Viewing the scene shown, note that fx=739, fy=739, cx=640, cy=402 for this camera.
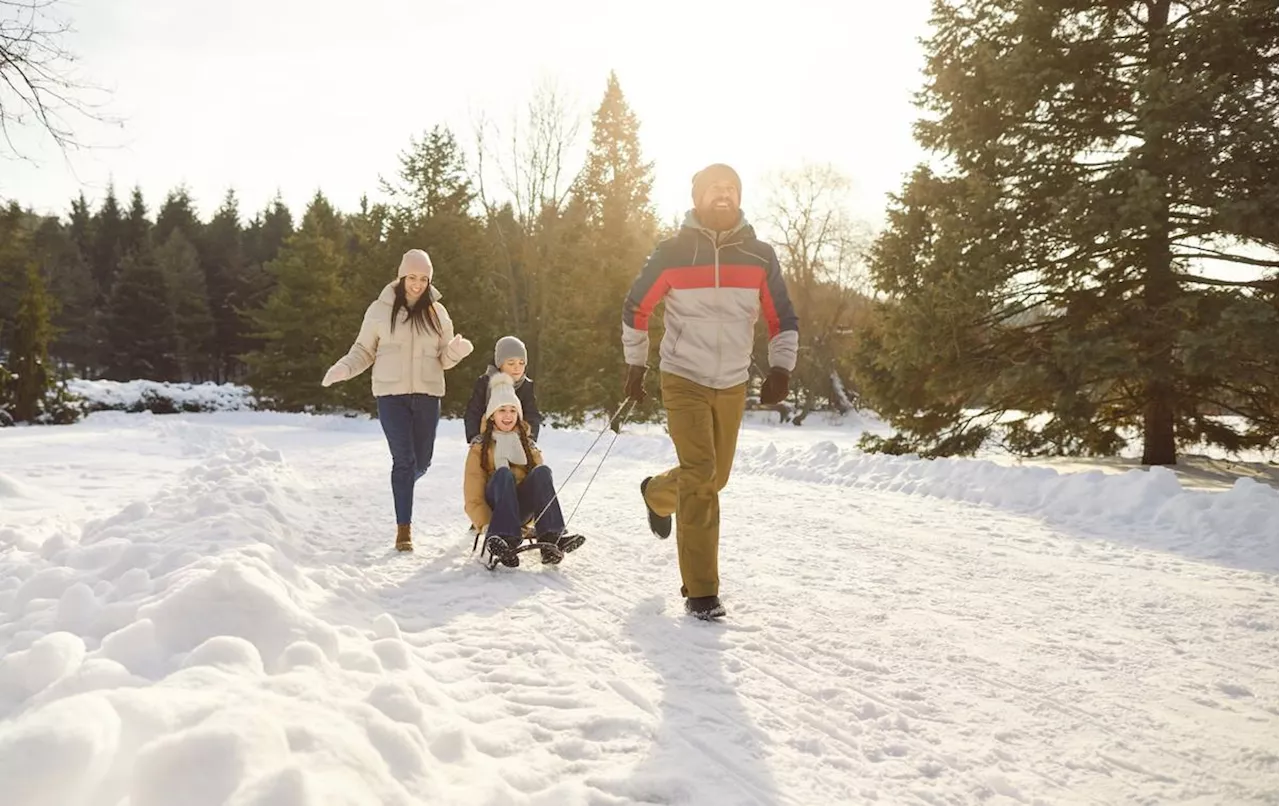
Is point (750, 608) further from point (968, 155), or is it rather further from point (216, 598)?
point (968, 155)

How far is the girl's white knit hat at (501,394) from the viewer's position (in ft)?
18.0

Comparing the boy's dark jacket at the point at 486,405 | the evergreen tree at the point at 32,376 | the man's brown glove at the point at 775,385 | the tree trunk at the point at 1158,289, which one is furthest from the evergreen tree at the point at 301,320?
the man's brown glove at the point at 775,385

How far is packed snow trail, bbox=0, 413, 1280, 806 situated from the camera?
201 centimetres

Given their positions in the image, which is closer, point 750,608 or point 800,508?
point 750,608

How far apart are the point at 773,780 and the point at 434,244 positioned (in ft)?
86.7

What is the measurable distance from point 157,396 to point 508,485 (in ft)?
100

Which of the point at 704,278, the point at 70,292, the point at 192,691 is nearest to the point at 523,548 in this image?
the point at 704,278

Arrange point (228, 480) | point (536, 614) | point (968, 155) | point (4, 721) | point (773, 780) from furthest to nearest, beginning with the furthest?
point (968, 155) < point (228, 480) < point (536, 614) < point (773, 780) < point (4, 721)

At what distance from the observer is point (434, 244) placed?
26.6 m

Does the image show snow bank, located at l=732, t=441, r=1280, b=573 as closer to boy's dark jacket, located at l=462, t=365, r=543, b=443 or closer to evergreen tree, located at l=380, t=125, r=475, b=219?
boy's dark jacket, located at l=462, t=365, r=543, b=443

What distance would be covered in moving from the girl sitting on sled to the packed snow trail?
0.26 meters

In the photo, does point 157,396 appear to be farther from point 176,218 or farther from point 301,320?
point 176,218

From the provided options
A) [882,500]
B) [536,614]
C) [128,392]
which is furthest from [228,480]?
[128,392]

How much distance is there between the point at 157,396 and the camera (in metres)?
29.5
